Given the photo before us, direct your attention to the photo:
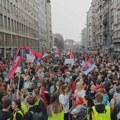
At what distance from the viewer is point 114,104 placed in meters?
8.82

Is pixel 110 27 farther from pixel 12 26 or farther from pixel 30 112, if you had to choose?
pixel 30 112

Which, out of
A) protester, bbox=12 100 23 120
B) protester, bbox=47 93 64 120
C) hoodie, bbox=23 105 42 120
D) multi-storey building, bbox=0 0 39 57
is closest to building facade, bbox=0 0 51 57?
multi-storey building, bbox=0 0 39 57

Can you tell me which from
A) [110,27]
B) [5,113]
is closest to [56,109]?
[5,113]

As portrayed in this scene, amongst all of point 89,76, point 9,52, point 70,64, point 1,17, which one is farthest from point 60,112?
point 9,52

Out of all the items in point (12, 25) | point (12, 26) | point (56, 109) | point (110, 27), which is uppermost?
point (110, 27)

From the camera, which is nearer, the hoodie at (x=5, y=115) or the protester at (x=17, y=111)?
the hoodie at (x=5, y=115)

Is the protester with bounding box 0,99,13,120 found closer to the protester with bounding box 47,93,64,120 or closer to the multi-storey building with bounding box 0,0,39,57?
the protester with bounding box 47,93,64,120

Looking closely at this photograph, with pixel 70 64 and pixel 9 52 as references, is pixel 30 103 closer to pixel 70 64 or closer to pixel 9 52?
pixel 70 64

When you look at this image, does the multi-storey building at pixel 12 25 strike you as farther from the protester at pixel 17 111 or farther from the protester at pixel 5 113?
the protester at pixel 5 113

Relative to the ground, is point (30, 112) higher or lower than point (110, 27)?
lower

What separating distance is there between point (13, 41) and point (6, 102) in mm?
50909

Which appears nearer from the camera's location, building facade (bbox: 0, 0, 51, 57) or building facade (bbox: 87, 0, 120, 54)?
building facade (bbox: 0, 0, 51, 57)

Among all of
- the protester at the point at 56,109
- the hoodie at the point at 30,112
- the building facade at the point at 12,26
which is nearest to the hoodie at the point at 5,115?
the hoodie at the point at 30,112

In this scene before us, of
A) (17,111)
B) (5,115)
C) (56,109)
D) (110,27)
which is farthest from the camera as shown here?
(110,27)
